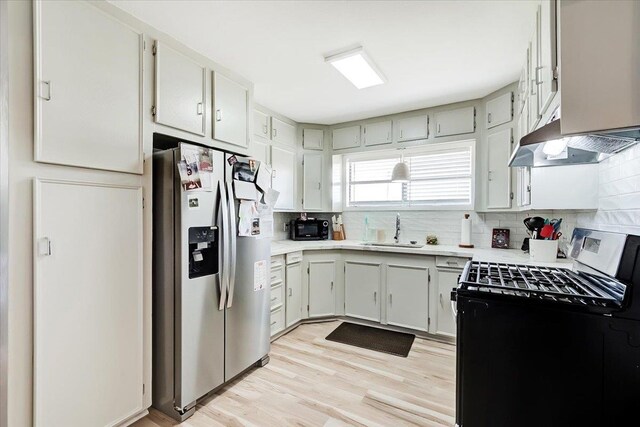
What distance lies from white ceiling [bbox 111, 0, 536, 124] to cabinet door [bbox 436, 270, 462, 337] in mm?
1805

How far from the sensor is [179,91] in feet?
6.51

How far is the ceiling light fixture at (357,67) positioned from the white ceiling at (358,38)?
0.21 feet

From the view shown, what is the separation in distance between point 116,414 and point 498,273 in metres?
2.23

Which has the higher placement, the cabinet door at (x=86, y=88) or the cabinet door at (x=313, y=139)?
the cabinet door at (x=313, y=139)

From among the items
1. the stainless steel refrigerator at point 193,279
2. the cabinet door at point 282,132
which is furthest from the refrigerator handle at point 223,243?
the cabinet door at point 282,132

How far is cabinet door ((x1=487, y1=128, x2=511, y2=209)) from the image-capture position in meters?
2.73

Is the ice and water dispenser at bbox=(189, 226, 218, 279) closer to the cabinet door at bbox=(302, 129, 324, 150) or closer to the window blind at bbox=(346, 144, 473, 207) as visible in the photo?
the cabinet door at bbox=(302, 129, 324, 150)

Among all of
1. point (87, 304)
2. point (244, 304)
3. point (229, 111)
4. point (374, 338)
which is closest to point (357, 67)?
point (229, 111)

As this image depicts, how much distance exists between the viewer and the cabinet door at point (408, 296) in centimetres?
289

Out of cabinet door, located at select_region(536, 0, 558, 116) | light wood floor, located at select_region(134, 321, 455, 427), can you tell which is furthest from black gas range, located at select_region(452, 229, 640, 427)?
light wood floor, located at select_region(134, 321, 455, 427)

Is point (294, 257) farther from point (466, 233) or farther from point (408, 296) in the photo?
point (466, 233)

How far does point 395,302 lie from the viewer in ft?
9.99

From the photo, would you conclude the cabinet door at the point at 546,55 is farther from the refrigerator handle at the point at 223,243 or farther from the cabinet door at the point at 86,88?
the cabinet door at the point at 86,88

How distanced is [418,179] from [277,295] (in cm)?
215
